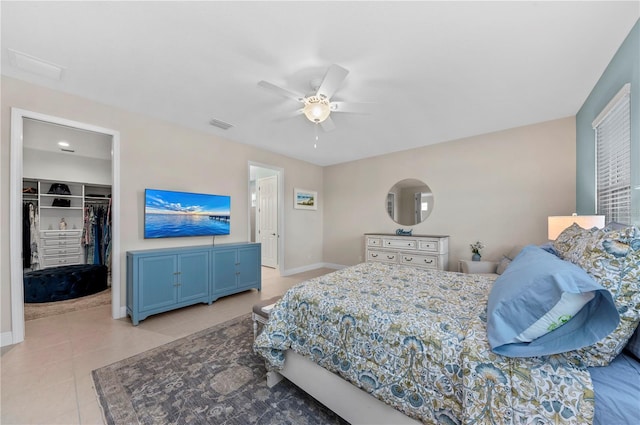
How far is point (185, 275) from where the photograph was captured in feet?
10.5

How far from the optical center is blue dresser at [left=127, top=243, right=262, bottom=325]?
2828 mm

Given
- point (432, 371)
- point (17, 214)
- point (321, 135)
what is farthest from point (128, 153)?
point (432, 371)

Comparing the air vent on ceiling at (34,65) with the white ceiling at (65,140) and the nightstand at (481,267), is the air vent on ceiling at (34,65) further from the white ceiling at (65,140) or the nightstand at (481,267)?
the nightstand at (481,267)

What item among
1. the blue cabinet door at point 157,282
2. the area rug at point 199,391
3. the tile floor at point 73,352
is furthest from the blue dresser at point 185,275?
the area rug at point 199,391

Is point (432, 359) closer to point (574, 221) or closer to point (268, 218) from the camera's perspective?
point (574, 221)

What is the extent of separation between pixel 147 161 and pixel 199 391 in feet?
9.55

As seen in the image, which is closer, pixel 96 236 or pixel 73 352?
pixel 73 352

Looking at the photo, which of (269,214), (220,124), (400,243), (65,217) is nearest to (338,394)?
(400,243)

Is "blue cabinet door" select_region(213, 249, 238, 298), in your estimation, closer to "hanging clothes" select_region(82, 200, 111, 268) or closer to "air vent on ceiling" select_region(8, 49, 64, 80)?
"air vent on ceiling" select_region(8, 49, 64, 80)

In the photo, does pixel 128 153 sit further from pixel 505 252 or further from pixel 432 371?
pixel 505 252

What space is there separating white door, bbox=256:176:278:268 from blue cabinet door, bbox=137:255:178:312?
8.45 ft

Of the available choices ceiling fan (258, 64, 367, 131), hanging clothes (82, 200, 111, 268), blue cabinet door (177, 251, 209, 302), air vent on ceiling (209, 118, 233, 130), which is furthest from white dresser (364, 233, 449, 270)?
hanging clothes (82, 200, 111, 268)

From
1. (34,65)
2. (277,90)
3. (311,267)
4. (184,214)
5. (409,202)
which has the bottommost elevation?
(311,267)

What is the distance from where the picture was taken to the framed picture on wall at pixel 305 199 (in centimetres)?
540
